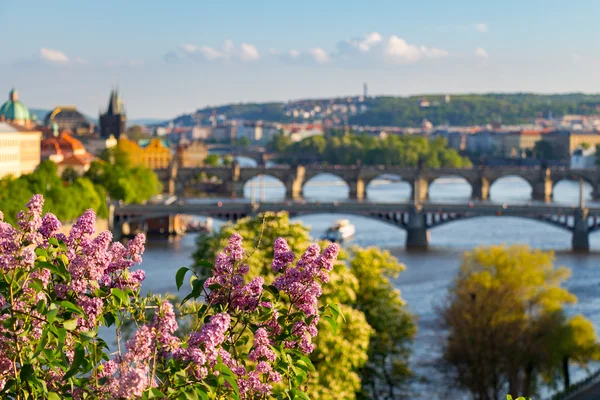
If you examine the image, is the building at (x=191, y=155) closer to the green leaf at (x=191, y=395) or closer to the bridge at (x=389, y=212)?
the bridge at (x=389, y=212)

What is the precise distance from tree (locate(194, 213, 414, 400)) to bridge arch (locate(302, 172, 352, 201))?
5193 cm

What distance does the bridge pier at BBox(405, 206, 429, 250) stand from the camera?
49000 millimetres

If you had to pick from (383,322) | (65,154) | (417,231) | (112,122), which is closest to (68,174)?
(65,154)

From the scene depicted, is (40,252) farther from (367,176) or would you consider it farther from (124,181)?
(367,176)

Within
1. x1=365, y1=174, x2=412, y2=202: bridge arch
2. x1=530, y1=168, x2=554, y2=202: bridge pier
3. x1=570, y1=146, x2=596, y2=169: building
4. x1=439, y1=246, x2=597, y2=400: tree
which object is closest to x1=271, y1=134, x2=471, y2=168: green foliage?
x1=570, y1=146, x2=596, y2=169: building

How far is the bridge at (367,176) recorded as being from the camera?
77.4m

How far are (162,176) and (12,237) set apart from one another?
250 feet

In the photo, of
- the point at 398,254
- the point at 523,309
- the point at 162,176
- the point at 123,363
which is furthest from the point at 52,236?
the point at 162,176

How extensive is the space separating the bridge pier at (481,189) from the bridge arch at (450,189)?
57cm

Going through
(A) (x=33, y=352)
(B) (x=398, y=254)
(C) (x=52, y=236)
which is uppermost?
(C) (x=52, y=236)

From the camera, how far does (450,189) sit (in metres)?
89.6

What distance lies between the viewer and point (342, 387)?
16688 mm

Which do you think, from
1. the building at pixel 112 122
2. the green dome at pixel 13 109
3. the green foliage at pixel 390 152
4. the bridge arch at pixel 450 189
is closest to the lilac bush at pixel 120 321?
the bridge arch at pixel 450 189

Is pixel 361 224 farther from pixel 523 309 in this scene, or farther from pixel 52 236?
pixel 52 236
